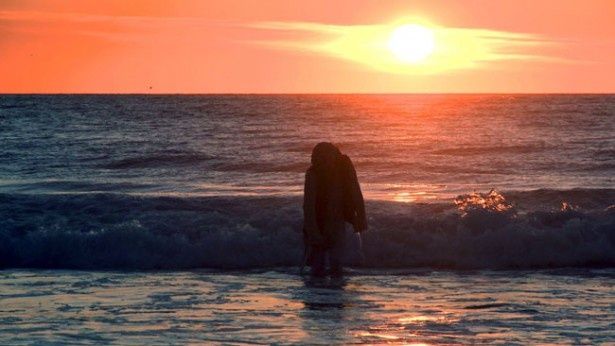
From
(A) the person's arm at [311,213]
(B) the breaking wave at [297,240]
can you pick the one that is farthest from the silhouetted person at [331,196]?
(B) the breaking wave at [297,240]

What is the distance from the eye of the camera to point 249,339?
1073cm

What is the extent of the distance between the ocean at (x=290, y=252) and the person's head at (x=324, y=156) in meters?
1.54

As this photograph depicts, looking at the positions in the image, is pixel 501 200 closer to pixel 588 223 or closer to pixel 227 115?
pixel 588 223

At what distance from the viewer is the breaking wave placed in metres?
17.8

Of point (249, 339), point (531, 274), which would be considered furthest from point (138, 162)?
point (249, 339)

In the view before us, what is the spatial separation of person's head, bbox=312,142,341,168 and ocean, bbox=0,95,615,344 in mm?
1543

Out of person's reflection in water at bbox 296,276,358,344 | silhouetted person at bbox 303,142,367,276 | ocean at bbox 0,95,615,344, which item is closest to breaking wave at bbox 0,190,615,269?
ocean at bbox 0,95,615,344

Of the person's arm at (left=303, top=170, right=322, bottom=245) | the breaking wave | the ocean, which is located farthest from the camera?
the breaking wave

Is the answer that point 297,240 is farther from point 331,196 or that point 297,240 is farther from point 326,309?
point 326,309

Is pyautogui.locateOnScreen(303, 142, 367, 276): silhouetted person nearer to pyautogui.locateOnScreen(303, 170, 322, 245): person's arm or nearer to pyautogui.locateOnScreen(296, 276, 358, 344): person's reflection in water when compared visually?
pyautogui.locateOnScreen(303, 170, 322, 245): person's arm

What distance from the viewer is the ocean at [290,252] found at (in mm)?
11469

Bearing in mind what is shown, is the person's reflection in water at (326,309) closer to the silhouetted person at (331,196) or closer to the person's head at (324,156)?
the silhouetted person at (331,196)

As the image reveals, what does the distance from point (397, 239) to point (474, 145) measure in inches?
935

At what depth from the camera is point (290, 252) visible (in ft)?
60.1
